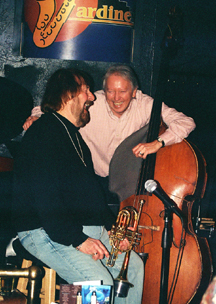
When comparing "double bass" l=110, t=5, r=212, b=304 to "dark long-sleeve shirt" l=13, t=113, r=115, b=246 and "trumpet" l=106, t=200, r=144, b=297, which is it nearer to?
"trumpet" l=106, t=200, r=144, b=297

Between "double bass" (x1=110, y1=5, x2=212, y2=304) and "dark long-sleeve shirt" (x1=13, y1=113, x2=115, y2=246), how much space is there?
0.40 m

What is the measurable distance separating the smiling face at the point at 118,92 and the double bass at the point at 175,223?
0.40m

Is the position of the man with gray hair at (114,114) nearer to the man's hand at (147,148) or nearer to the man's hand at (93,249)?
the man's hand at (147,148)

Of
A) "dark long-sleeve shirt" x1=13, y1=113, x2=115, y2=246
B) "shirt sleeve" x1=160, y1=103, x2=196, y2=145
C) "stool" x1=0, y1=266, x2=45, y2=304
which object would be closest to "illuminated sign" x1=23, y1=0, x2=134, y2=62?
"shirt sleeve" x1=160, y1=103, x2=196, y2=145

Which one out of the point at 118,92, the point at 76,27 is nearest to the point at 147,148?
the point at 118,92

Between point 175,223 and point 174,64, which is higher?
point 174,64

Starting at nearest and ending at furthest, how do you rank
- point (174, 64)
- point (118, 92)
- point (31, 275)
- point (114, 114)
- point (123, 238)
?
point (31, 275), point (123, 238), point (118, 92), point (114, 114), point (174, 64)

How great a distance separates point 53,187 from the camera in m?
1.72

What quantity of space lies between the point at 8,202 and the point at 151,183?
1.12 m

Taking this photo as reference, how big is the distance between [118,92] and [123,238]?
3.98ft

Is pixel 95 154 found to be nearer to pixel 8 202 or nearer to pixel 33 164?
pixel 8 202

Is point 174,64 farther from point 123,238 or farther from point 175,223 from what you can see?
point 123,238

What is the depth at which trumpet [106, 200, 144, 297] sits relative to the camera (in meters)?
1.83

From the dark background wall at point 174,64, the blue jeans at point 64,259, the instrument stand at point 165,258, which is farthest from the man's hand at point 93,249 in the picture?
the dark background wall at point 174,64
